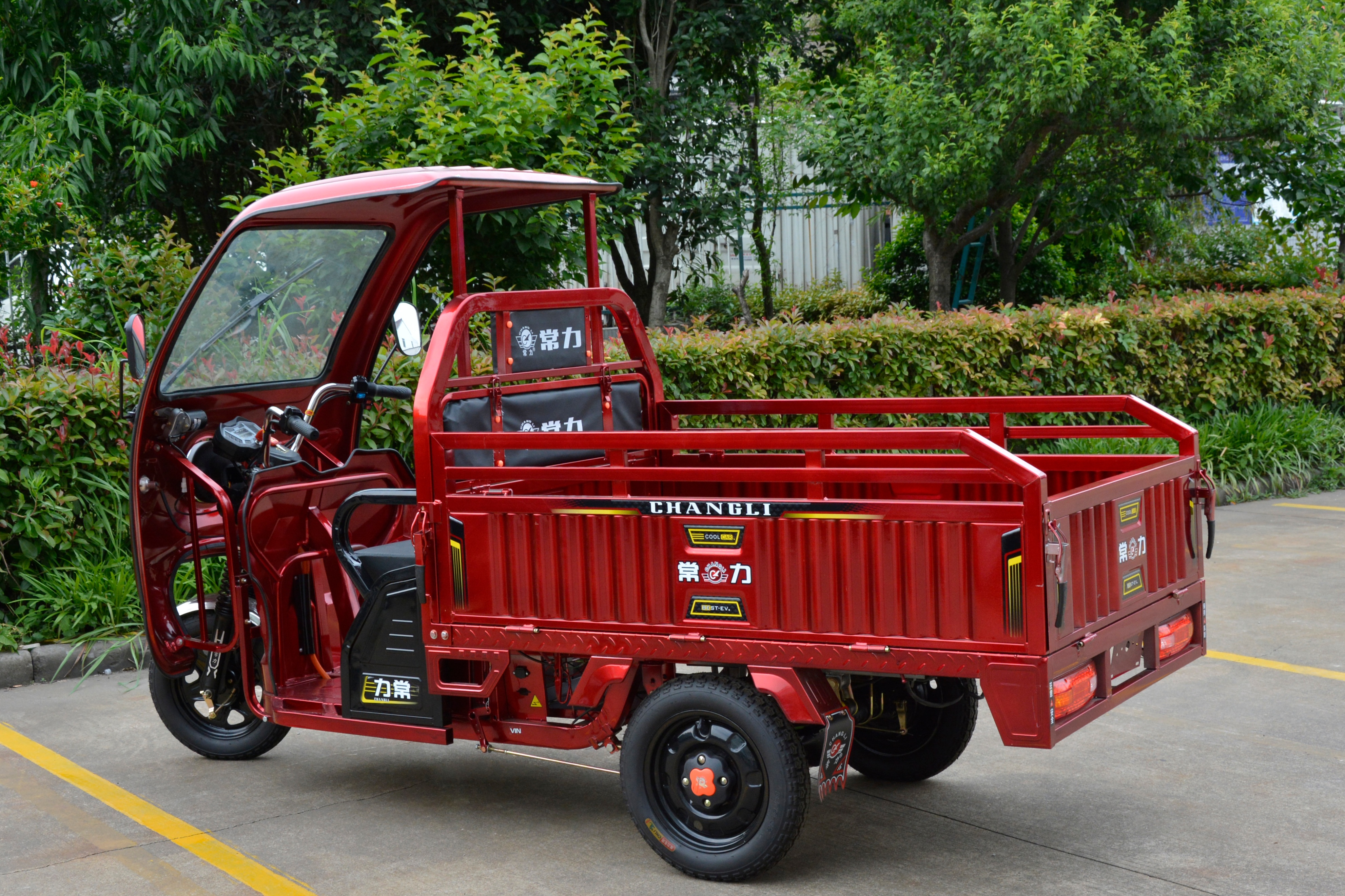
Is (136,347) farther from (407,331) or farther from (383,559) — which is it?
(383,559)

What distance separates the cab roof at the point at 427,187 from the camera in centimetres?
459

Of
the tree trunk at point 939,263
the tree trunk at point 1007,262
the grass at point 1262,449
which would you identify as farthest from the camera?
the tree trunk at point 1007,262

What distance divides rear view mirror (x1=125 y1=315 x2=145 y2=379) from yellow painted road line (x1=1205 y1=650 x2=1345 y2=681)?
4625 mm

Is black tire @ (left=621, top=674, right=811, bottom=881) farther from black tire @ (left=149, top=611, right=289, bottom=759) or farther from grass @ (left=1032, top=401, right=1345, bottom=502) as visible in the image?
grass @ (left=1032, top=401, right=1345, bottom=502)

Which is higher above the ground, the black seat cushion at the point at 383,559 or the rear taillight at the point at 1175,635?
the black seat cushion at the point at 383,559

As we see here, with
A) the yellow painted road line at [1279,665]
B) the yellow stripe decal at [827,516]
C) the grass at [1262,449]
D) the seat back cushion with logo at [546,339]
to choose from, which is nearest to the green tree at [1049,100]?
the grass at [1262,449]

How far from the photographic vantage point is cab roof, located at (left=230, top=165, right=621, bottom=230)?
15.1 feet

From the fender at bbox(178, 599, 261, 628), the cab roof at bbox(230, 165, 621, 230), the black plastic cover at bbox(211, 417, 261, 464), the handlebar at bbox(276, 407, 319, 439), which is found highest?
the cab roof at bbox(230, 165, 621, 230)

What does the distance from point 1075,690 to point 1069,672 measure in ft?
0.22

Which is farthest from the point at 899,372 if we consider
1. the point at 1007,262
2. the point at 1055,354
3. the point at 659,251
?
the point at 1007,262

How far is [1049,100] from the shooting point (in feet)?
34.7

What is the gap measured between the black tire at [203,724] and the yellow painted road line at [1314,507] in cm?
829

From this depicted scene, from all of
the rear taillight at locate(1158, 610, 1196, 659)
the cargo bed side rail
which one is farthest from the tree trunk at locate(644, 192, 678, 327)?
the rear taillight at locate(1158, 610, 1196, 659)

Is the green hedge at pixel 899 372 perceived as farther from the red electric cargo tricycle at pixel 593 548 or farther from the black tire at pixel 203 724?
the red electric cargo tricycle at pixel 593 548
